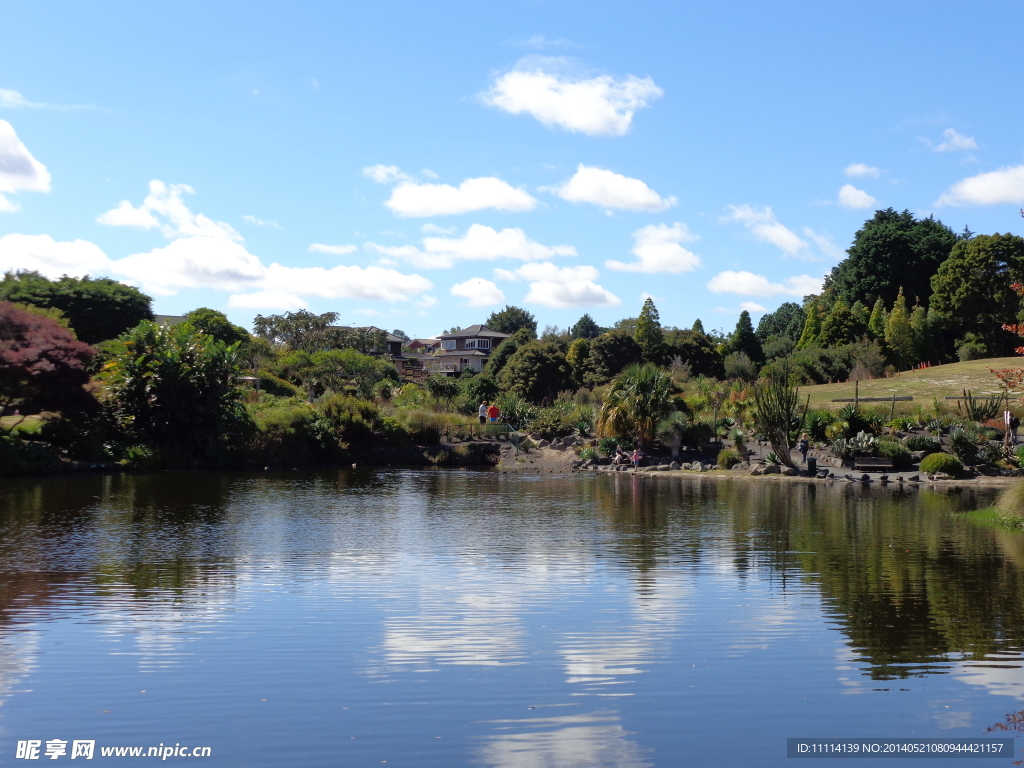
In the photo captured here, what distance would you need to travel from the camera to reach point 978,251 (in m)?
61.9

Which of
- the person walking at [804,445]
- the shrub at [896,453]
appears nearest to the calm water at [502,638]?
the person walking at [804,445]

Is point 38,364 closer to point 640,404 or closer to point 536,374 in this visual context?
point 640,404

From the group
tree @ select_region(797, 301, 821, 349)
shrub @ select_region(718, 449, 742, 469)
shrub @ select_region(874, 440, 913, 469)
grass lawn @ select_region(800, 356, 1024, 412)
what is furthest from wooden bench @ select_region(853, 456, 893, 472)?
tree @ select_region(797, 301, 821, 349)

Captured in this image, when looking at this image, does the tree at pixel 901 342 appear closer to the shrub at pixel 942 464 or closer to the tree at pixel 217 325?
the shrub at pixel 942 464

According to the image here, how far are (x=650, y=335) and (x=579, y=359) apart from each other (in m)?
→ 5.73

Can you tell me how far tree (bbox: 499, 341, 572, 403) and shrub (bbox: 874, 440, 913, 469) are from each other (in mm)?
28549

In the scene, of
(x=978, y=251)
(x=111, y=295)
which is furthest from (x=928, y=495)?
(x=111, y=295)

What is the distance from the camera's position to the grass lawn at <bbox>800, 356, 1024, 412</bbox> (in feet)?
142

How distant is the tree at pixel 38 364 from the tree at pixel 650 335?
41244 millimetres

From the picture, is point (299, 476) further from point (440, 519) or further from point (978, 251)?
point (978, 251)

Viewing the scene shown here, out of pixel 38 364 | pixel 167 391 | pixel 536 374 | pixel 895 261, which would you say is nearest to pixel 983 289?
pixel 895 261

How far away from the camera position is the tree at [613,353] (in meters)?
64.9

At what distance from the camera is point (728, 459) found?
35.5 metres

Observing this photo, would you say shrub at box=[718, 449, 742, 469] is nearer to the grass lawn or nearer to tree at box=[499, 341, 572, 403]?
the grass lawn
